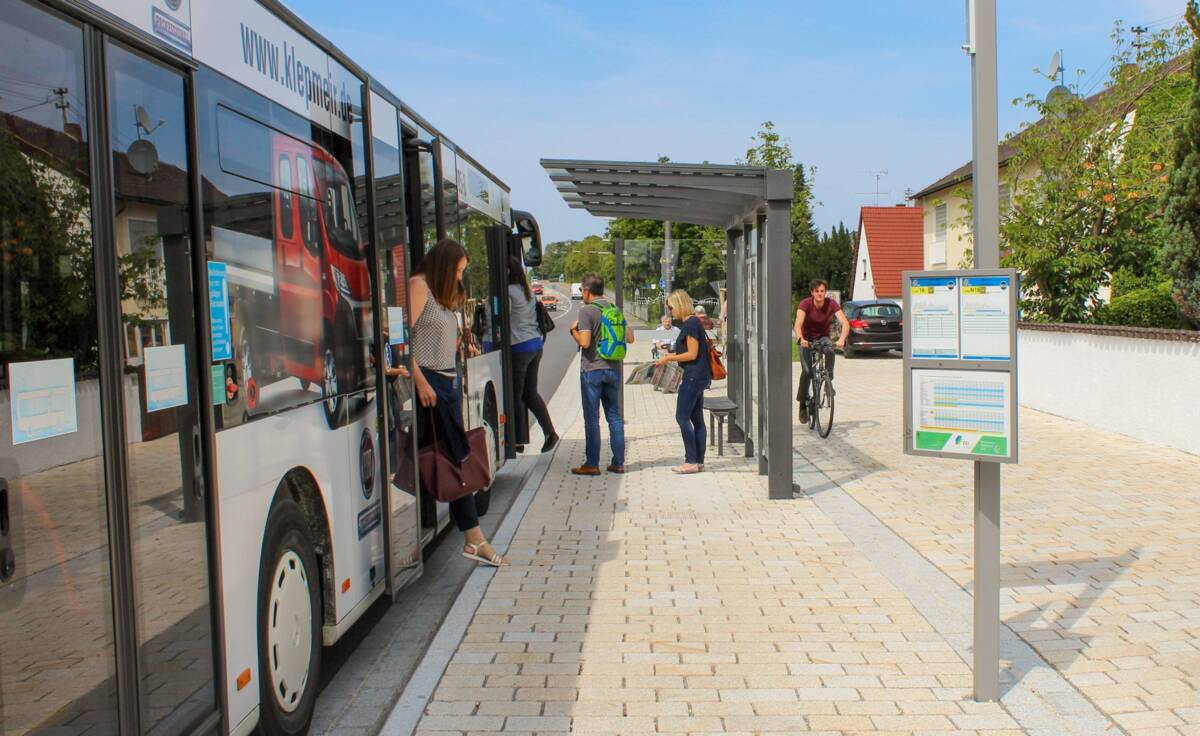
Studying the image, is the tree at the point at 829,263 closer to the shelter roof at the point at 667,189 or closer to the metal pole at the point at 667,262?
the metal pole at the point at 667,262

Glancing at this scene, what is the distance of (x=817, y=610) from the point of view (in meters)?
6.06

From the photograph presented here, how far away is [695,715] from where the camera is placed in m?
4.54

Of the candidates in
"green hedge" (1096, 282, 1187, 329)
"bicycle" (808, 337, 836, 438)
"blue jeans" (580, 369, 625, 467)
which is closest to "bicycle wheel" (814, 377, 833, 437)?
"bicycle" (808, 337, 836, 438)

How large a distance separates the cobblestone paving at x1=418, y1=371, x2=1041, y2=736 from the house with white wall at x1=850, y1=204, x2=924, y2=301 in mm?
45876

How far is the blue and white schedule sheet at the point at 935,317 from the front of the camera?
4.73 metres

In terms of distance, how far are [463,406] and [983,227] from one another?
13.5ft

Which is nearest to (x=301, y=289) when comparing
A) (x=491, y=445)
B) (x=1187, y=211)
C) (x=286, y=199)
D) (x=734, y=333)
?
(x=286, y=199)

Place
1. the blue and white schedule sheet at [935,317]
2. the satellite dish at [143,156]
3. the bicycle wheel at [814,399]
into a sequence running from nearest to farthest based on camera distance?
the satellite dish at [143,156], the blue and white schedule sheet at [935,317], the bicycle wheel at [814,399]

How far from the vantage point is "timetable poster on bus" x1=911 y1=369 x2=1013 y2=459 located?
464 cm

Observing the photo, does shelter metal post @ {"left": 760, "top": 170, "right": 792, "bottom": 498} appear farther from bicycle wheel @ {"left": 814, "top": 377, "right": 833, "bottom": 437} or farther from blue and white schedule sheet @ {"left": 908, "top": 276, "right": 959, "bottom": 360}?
blue and white schedule sheet @ {"left": 908, "top": 276, "right": 959, "bottom": 360}

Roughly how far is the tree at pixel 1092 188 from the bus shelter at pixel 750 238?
737 cm

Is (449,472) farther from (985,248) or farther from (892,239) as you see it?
(892,239)

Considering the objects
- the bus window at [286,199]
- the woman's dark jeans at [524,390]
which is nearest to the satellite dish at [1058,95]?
the woman's dark jeans at [524,390]

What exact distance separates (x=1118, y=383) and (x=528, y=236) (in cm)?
710
